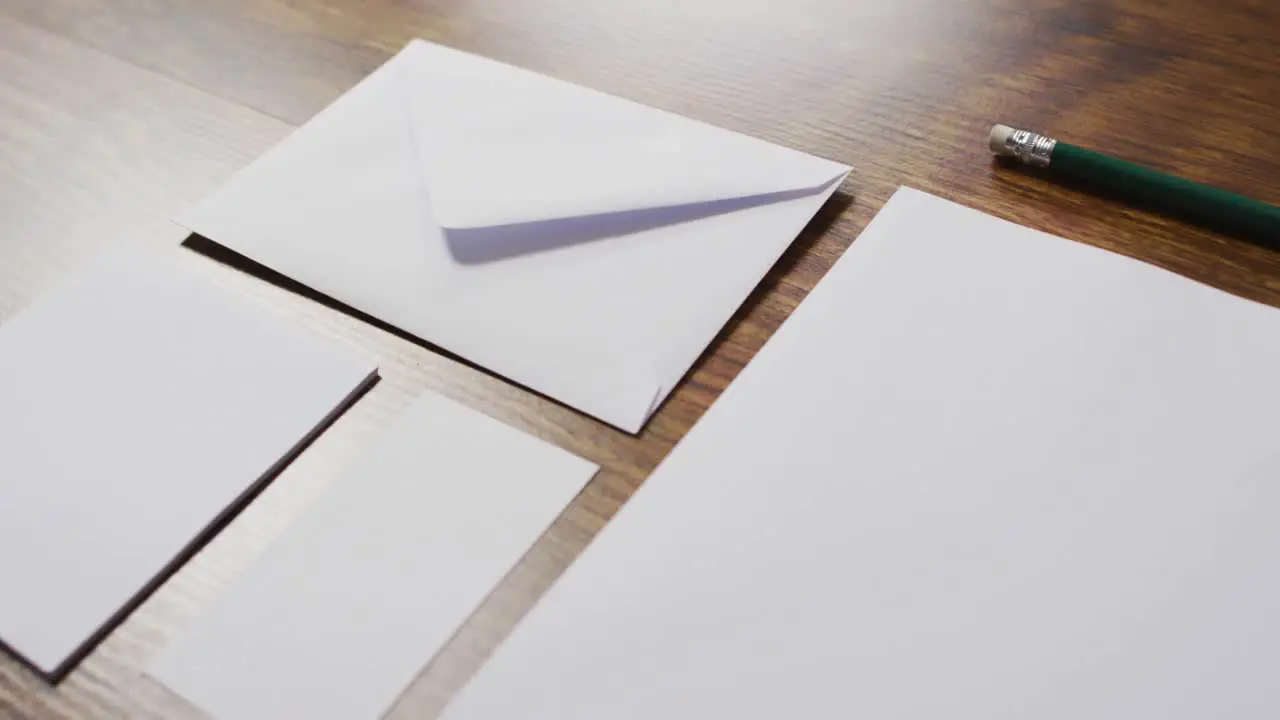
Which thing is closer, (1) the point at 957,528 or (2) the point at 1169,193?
(1) the point at 957,528

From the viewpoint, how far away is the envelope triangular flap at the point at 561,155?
20.1 inches

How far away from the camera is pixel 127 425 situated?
1.47 ft

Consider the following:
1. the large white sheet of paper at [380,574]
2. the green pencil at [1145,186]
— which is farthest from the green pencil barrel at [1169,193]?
the large white sheet of paper at [380,574]

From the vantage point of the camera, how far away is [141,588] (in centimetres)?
40

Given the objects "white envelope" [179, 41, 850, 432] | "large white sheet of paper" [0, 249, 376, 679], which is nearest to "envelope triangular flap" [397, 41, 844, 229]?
"white envelope" [179, 41, 850, 432]

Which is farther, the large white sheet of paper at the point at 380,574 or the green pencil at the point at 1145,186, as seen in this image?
the green pencil at the point at 1145,186

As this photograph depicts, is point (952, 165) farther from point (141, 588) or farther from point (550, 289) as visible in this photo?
point (141, 588)

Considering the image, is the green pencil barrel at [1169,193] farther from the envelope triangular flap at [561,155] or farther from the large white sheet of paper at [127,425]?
the large white sheet of paper at [127,425]

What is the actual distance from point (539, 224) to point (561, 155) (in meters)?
0.05

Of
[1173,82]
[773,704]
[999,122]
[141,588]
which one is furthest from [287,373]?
[1173,82]

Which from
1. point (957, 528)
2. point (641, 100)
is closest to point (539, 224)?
point (641, 100)

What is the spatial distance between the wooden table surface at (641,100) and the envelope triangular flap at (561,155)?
0.02 m

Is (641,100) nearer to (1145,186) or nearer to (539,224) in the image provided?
(539,224)

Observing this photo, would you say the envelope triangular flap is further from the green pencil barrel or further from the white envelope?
the green pencil barrel
